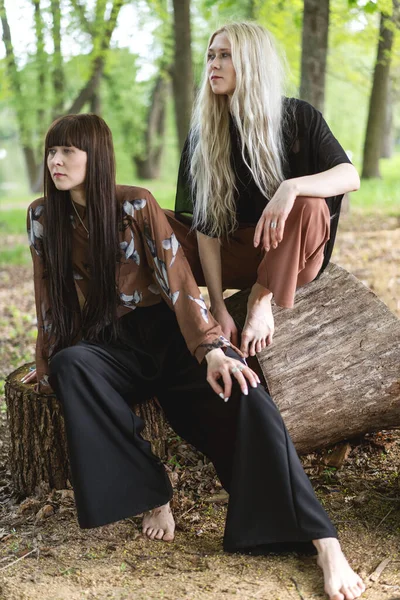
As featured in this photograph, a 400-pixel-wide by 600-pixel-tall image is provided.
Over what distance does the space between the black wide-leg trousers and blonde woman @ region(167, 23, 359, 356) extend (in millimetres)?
395

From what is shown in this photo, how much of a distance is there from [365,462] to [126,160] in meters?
24.8

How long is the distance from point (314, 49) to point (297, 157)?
530cm

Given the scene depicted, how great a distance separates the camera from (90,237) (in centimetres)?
311

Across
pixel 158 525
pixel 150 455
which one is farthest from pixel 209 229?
pixel 158 525

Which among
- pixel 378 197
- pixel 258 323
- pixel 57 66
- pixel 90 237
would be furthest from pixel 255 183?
pixel 57 66

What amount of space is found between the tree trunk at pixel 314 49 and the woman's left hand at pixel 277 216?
4690mm

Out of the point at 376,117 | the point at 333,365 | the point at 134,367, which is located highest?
the point at 376,117

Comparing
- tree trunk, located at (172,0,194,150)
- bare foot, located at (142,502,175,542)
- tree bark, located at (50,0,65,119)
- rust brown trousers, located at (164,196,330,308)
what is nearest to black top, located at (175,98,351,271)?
rust brown trousers, located at (164,196,330,308)

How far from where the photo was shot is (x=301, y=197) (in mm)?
3100

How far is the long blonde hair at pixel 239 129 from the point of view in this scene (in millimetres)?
3236

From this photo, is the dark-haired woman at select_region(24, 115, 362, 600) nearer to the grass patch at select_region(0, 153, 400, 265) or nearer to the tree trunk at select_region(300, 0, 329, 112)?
the tree trunk at select_region(300, 0, 329, 112)

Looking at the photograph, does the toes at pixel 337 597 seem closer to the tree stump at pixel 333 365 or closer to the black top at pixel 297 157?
the tree stump at pixel 333 365

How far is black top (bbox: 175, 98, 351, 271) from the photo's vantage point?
3301 millimetres

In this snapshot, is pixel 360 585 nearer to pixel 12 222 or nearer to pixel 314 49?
pixel 314 49
